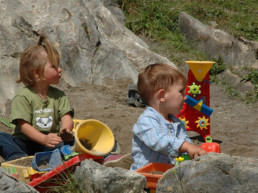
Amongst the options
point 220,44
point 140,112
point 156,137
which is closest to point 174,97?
point 156,137

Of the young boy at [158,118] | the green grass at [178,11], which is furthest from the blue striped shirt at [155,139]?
the green grass at [178,11]

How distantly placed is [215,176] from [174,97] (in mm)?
1036

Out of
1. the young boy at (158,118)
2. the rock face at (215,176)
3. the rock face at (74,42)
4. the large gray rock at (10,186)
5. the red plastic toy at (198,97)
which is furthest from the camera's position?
the rock face at (74,42)

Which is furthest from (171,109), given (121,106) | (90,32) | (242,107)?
(90,32)

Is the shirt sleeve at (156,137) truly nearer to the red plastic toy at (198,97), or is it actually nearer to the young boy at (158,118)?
the young boy at (158,118)

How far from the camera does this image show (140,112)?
18.7 ft

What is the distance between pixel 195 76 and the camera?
15.5ft

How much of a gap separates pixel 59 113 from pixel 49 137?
47 cm

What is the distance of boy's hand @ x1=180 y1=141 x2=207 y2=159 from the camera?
3029mm

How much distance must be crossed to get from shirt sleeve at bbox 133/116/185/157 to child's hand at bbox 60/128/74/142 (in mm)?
658

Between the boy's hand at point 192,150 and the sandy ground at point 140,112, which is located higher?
the boy's hand at point 192,150

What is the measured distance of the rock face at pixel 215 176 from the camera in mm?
2336

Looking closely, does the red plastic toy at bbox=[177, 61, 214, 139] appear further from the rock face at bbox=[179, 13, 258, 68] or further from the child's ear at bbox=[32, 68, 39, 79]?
the rock face at bbox=[179, 13, 258, 68]

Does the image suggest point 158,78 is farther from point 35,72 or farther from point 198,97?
point 198,97
